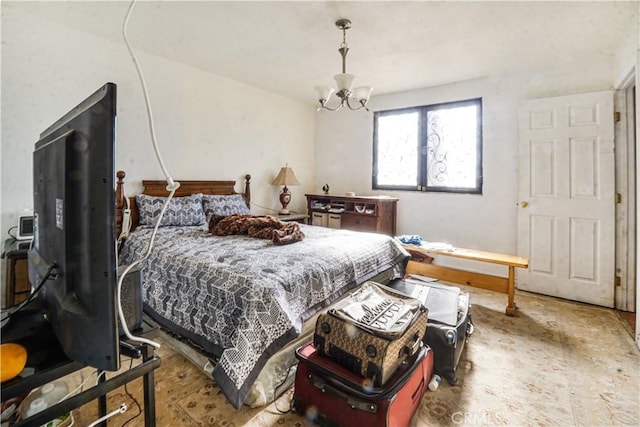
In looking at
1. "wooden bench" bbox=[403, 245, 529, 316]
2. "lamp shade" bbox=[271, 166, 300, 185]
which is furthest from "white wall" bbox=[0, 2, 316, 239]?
"wooden bench" bbox=[403, 245, 529, 316]

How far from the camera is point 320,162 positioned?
203 inches

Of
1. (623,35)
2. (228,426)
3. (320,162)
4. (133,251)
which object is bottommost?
(228,426)

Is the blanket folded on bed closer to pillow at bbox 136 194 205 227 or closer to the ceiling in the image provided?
pillow at bbox 136 194 205 227

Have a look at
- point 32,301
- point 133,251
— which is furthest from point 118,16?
point 32,301

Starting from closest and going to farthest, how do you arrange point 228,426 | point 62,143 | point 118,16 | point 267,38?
point 62,143 → point 228,426 → point 118,16 → point 267,38

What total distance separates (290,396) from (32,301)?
4.08 feet

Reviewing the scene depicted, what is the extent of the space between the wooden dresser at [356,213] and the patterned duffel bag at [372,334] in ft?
8.07

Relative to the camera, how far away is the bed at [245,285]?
149cm

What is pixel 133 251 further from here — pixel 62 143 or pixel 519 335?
pixel 519 335

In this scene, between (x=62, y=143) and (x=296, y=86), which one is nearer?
(x=62, y=143)

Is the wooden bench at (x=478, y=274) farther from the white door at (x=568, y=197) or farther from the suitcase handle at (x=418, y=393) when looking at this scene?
the suitcase handle at (x=418, y=393)

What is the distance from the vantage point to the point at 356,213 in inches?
164

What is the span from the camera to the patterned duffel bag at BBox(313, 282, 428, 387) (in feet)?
4.22

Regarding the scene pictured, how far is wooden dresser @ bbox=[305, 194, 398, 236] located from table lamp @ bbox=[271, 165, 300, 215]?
392mm
